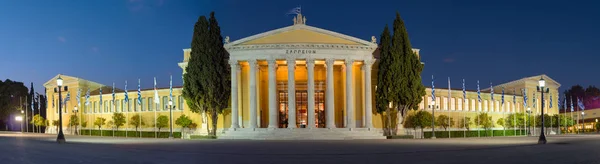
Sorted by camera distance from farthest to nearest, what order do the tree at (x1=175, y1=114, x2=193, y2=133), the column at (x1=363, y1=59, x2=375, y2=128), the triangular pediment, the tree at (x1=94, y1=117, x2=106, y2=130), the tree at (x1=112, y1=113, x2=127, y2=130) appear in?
the tree at (x1=94, y1=117, x2=106, y2=130)
the tree at (x1=112, y1=113, x2=127, y2=130)
the tree at (x1=175, y1=114, x2=193, y2=133)
the column at (x1=363, y1=59, x2=375, y2=128)
the triangular pediment

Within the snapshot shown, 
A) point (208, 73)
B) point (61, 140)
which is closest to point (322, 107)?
point (208, 73)

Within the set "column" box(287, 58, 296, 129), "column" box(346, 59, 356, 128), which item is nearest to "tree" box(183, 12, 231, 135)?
"column" box(287, 58, 296, 129)

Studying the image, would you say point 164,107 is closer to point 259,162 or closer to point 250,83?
point 250,83

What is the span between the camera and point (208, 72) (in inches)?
2365

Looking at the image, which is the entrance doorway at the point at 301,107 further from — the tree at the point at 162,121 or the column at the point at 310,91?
the tree at the point at 162,121

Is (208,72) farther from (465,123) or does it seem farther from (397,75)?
(465,123)

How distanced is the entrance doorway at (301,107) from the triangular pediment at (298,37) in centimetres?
819

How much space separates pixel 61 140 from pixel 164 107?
3370 cm

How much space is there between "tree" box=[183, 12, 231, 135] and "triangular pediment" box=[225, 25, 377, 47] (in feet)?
7.77

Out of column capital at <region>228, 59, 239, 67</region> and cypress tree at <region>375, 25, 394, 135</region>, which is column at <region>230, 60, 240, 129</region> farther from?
cypress tree at <region>375, 25, 394, 135</region>

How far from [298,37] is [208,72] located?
29.8 ft

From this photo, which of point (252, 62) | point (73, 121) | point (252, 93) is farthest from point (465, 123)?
point (73, 121)

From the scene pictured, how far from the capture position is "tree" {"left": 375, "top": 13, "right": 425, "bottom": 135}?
6059cm

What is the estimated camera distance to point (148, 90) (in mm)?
80500
